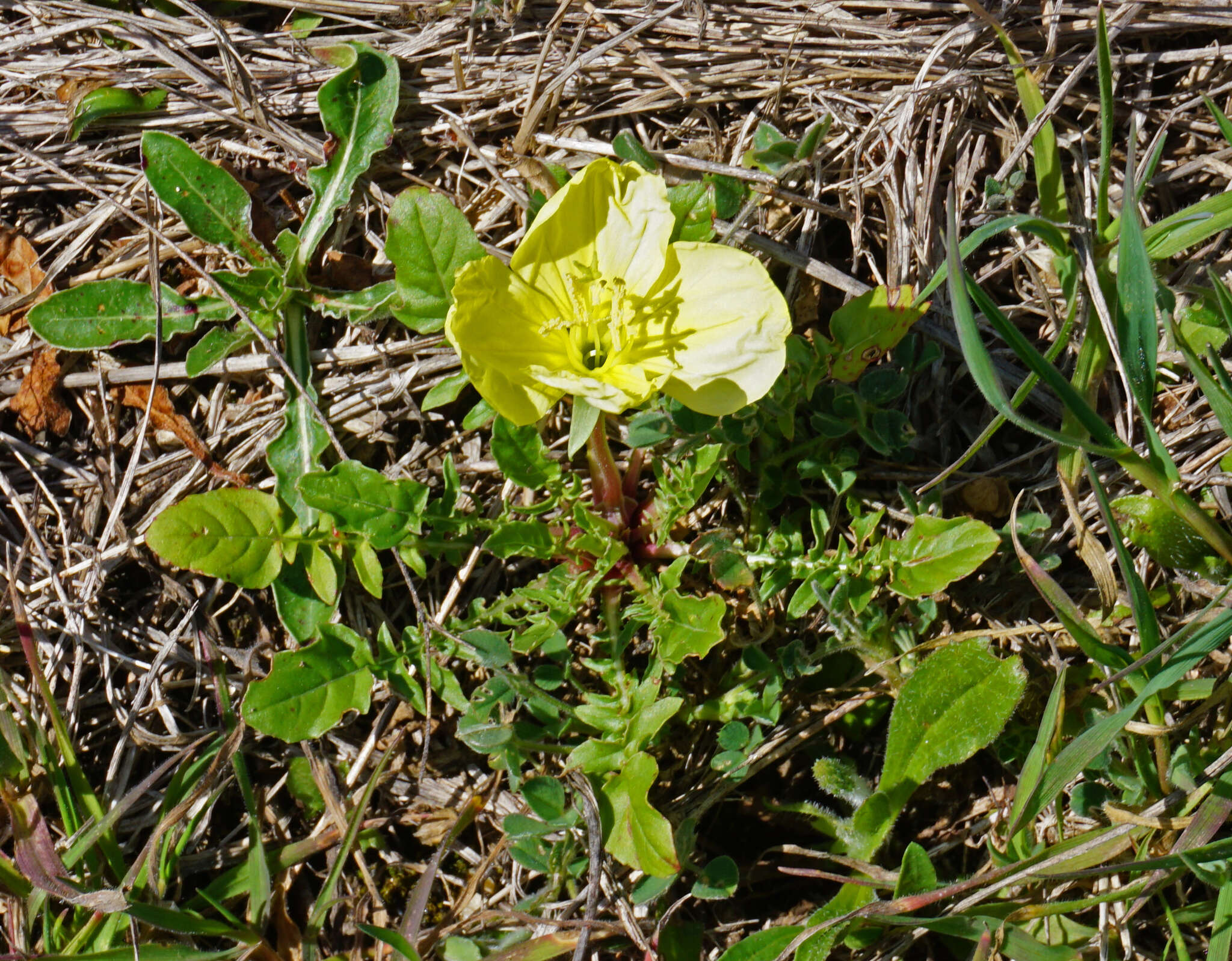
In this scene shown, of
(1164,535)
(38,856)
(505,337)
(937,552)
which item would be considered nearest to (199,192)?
(505,337)

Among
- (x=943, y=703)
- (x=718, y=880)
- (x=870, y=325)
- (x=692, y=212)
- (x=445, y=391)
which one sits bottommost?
(x=718, y=880)

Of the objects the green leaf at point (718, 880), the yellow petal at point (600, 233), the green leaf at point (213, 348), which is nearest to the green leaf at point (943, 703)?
the green leaf at point (718, 880)

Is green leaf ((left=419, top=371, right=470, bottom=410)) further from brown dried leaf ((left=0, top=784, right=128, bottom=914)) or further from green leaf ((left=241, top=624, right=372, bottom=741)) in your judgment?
brown dried leaf ((left=0, top=784, right=128, bottom=914))

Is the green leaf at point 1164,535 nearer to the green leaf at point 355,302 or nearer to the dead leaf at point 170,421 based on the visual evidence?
the green leaf at point 355,302

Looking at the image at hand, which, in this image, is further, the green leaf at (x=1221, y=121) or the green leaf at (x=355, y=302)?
the green leaf at (x=355, y=302)

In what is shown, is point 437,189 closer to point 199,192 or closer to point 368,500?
point 199,192

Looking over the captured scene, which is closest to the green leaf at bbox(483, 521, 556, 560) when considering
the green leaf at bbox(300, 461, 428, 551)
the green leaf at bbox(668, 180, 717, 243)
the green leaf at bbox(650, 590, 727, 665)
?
the green leaf at bbox(300, 461, 428, 551)
